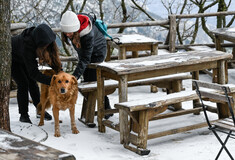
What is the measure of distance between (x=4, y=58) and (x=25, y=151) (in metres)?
2.27

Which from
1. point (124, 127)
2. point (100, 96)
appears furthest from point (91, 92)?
point (124, 127)

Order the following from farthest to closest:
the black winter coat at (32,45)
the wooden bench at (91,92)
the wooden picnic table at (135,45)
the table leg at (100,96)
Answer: the wooden picnic table at (135,45) < the wooden bench at (91,92) < the table leg at (100,96) < the black winter coat at (32,45)

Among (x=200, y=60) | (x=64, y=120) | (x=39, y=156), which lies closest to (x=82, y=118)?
(x=64, y=120)

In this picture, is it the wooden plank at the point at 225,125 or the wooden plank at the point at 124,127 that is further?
the wooden plank at the point at 124,127

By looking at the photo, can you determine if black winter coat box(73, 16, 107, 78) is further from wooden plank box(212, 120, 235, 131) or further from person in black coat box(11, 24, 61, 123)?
wooden plank box(212, 120, 235, 131)

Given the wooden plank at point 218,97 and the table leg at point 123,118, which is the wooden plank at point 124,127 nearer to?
the table leg at point 123,118

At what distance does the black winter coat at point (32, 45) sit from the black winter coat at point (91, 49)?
0.47m

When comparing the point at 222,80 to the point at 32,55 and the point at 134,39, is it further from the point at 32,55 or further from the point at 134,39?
the point at 32,55

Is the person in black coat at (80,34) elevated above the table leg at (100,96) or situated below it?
above

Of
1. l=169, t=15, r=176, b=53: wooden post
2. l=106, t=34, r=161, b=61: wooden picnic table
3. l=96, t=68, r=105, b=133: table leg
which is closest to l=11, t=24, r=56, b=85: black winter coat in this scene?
l=96, t=68, r=105, b=133: table leg

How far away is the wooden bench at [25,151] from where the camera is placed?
246cm

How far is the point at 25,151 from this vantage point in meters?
2.58

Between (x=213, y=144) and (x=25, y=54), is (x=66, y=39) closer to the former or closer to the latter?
(x=25, y=54)

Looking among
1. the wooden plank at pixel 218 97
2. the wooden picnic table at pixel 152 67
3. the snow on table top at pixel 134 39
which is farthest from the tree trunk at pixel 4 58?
the snow on table top at pixel 134 39
